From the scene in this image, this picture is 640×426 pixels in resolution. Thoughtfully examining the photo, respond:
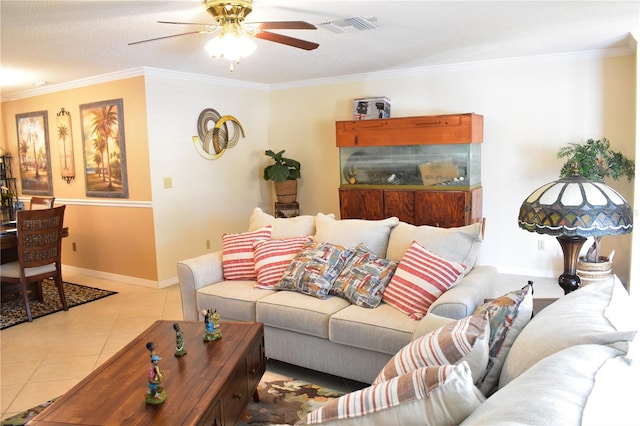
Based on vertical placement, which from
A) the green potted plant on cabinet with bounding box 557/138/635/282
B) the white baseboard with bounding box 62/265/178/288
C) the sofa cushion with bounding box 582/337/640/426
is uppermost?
the green potted plant on cabinet with bounding box 557/138/635/282

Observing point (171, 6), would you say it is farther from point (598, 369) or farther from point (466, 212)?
point (466, 212)

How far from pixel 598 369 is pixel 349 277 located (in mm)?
1952

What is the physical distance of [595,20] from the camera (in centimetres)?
350

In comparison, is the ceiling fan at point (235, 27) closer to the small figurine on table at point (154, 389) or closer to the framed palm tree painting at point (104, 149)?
the small figurine on table at point (154, 389)

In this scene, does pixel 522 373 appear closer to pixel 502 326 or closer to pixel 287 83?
pixel 502 326

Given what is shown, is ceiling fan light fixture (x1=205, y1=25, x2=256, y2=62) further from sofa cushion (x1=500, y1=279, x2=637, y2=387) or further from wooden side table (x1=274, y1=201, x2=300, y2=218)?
wooden side table (x1=274, y1=201, x2=300, y2=218)

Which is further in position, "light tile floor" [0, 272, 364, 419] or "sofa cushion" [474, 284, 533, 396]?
"light tile floor" [0, 272, 364, 419]

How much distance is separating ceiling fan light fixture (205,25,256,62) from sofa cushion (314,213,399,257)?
1.33m

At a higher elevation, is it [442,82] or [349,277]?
[442,82]

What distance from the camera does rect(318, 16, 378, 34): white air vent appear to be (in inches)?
131

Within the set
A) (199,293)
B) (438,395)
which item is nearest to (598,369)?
(438,395)

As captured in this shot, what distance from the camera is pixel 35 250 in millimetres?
4199

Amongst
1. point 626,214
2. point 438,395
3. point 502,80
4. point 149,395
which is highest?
point 502,80

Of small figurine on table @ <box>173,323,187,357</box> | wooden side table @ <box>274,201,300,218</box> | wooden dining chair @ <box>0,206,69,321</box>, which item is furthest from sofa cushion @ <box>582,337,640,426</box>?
wooden side table @ <box>274,201,300,218</box>
